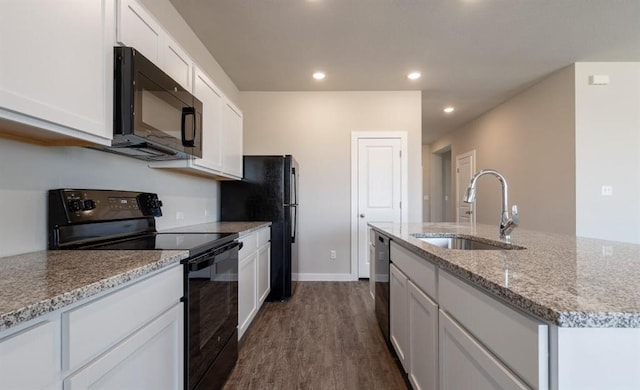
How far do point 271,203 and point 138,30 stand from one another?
6.84ft

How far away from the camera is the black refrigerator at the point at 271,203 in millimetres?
3387

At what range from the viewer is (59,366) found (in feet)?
2.43

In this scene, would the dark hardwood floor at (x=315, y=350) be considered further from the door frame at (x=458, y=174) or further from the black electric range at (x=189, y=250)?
the door frame at (x=458, y=174)

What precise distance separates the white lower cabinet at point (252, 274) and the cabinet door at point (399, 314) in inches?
42.0

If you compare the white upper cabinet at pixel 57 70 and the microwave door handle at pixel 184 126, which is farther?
the microwave door handle at pixel 184 126

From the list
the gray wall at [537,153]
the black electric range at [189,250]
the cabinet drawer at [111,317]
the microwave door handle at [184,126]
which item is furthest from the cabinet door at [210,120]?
the gray wall at [537,153]

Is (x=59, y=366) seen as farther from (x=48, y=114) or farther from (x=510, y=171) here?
(x=510, y=171)

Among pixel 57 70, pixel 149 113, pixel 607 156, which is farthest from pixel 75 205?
pixel 607 156

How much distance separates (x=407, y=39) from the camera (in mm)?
2996

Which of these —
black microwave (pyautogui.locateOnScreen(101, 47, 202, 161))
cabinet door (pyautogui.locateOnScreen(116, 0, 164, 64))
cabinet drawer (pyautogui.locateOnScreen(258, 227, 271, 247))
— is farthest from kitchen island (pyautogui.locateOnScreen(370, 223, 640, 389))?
cabinet drawer (pyautogui.locateOnScreen(258, 227, 271, 247))

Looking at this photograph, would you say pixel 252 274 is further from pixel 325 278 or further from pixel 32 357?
pixel 32 357

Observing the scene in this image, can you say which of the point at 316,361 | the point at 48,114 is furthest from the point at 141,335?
the point at 316,361

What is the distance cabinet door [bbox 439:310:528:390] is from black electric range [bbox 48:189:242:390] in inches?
41.4

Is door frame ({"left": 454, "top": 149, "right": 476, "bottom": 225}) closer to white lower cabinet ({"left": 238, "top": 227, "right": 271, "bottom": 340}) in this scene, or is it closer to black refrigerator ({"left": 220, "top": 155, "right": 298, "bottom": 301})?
black refrigerator ({"left": 220, "top": 155, "right": 298, "bottom": 301})
